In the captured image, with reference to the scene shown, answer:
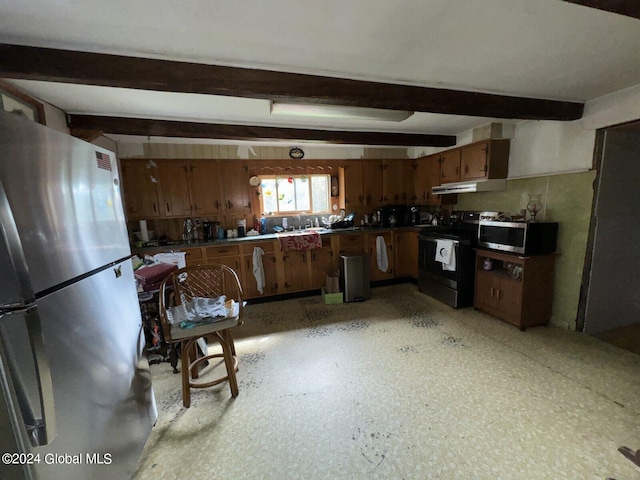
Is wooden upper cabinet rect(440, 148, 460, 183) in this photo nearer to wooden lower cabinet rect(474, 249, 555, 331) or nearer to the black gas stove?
the black gas stove

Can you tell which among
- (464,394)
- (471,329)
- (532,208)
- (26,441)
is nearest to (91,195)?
(26,441)

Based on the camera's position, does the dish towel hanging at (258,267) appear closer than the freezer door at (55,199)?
No

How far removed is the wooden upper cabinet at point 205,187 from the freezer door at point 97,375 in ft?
8.21

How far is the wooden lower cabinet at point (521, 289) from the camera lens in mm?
2705

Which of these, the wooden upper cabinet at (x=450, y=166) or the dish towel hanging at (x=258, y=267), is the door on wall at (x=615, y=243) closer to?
the wooden upper cabinet at (x=450, y=166)

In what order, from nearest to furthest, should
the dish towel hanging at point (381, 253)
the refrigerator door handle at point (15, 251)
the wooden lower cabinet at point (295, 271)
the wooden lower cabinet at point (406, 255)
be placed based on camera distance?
the refrigerator door handle at point (15, 251)
the wooden lower cabinet at point (295, 271)
the dish towel hanging at point (381, 253)
the wooden lower cabinet at point (406, 255)

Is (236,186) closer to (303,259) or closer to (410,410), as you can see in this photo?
(303,259)

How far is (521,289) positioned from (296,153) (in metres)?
3.51

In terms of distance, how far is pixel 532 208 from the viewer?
2.88 m

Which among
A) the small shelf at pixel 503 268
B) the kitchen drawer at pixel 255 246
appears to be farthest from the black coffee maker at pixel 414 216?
the kitchen drawer at pixel 255 246

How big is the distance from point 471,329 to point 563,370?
0.79 metres

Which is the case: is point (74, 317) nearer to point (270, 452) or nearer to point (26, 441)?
point (26, 441)

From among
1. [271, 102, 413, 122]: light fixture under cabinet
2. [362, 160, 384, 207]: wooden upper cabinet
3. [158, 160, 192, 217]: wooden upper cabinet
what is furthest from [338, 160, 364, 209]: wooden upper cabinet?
[158, 160, 192, 217]: wooden upper cabinet

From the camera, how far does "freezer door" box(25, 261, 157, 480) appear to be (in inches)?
36.5
